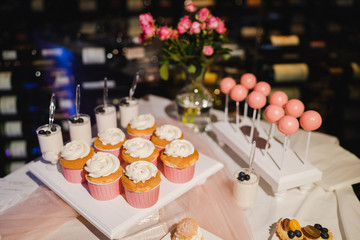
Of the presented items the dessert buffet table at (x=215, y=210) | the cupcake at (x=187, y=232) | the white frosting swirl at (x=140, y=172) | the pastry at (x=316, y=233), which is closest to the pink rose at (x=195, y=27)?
the dessert buffet table at (x=215, y=210)

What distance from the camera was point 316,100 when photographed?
12.9ft

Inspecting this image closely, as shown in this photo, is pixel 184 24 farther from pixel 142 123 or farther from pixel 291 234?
pixel 291 234

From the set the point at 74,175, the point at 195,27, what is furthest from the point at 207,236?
the point at 195,27

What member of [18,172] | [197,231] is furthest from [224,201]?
[18,172]

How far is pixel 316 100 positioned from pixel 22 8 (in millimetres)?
3560

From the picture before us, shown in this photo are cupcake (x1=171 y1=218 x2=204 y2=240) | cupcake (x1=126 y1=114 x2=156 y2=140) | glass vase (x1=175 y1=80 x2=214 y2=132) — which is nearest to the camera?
cupcake (x1=171 y1=218 x2=204 y2=240)

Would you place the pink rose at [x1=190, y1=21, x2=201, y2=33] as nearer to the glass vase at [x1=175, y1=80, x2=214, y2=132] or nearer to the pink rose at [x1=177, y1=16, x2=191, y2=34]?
the pink rose at [x1=177, y1=16, x2=191, y2=34]

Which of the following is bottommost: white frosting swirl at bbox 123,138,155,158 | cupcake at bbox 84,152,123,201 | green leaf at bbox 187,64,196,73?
cupcake at bbox 84,152,123,201

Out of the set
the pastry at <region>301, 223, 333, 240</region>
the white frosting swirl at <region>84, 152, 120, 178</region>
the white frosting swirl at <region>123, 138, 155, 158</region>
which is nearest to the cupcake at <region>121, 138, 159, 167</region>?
the white frosting swirl at <region>123, 138, 155, 158</region>

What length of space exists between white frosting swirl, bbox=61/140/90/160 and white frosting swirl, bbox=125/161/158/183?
28cm

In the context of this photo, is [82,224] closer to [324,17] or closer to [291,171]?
[291,171]

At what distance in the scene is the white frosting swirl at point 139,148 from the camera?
58.9 inches

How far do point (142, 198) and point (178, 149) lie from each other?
0.33 metres

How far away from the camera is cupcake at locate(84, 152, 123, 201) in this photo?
133 cm
